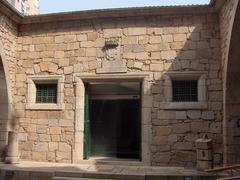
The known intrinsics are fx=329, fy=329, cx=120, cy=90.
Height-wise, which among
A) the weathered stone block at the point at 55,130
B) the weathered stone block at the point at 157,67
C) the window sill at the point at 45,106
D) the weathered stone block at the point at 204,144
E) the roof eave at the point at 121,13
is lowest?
the weathered stone block at the point at 204,144

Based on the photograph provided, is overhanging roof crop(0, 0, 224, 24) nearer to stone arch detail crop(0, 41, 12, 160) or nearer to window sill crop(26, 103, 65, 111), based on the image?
stone arch detail crop(0, 41, 12, 160)

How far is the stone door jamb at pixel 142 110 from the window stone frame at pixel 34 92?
0.38 m

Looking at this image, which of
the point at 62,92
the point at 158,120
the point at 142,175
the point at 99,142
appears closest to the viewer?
the point at 142,175

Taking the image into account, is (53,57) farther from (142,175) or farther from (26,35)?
(142,175)

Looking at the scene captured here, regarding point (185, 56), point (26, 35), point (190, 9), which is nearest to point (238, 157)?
point (185, 56)

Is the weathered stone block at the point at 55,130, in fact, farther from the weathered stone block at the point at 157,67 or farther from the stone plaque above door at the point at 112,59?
the weathered stone block at the point at 157,67

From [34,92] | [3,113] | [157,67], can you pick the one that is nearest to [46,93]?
[34,92]

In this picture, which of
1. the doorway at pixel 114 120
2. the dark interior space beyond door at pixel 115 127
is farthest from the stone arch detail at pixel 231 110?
the dark interior space beyond door at pixel 115 127

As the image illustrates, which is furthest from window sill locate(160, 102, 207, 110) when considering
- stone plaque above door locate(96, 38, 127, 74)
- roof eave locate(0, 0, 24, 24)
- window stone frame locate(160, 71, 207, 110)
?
roof eave locate(0, 0, 24, 24)

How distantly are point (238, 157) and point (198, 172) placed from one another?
0.97 metres

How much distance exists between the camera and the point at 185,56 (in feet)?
24.8

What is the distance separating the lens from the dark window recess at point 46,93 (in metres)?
8.24

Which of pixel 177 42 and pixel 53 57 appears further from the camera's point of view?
pixel 53 57

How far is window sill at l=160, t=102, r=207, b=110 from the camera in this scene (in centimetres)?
736
